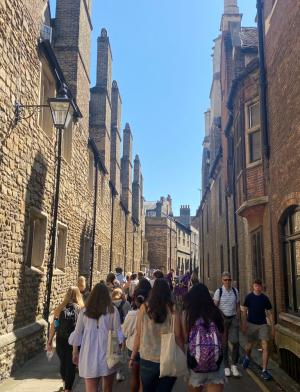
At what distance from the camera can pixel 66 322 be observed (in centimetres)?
651

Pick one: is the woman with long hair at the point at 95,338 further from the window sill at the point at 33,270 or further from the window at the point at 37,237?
the window at the point at 37,237

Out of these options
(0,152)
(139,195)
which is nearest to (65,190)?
(0,152)

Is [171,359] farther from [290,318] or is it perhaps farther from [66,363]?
[290,318]

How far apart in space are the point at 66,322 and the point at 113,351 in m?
1.45

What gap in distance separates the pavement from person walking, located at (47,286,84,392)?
689 millimetres

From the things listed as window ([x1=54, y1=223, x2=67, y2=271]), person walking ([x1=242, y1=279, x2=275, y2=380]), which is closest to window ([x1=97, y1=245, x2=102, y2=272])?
window ([x1=54, y1=223, x2=67, y2=271])

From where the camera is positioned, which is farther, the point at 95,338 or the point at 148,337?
the point at 95,338

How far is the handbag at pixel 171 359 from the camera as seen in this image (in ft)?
14.6

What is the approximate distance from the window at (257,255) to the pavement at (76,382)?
3.72 meters

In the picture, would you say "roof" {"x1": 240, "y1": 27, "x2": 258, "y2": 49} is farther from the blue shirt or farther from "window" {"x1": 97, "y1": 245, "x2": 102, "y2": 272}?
"window" {"x1": 97, "y1": 245, "x2": 102, "y2": 272}

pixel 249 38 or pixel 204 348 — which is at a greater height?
pixel 249 38

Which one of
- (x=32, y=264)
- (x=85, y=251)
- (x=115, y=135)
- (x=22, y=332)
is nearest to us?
(x=22, y=332)

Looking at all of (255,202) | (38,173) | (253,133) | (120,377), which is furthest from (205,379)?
(253,133)

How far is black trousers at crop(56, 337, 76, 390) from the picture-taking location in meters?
6.44
